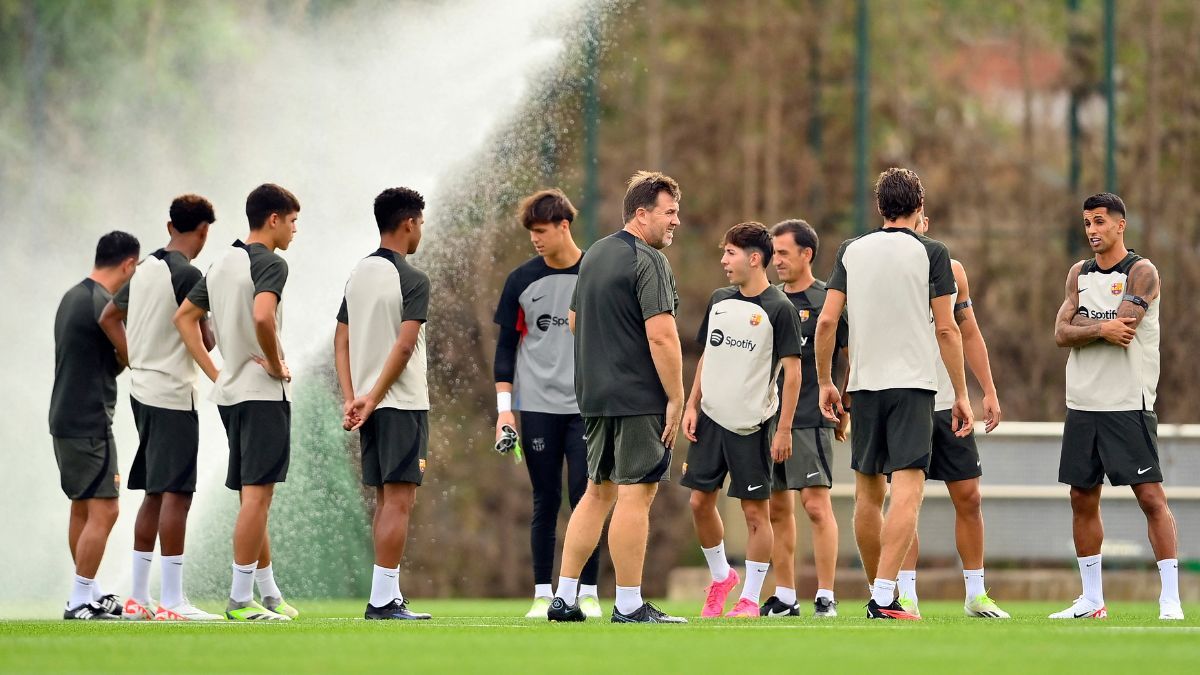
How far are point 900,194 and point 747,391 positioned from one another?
1.35 meters

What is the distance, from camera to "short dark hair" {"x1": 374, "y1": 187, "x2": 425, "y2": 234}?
10.1 meters

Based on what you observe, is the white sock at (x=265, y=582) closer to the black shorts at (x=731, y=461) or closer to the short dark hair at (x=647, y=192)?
the black shorts at (x=731, y=461)

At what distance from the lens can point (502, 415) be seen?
1059cm

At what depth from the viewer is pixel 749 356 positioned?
10273mm

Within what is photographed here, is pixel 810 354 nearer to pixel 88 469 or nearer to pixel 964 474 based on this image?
pixel 964 474

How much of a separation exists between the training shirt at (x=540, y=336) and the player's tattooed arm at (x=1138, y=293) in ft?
9.55

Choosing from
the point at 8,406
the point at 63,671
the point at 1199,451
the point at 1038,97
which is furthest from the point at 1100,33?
the point at 63,671

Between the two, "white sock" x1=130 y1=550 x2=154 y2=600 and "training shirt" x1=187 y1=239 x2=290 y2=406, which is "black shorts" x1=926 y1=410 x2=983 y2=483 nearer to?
"training shirt" x1=187 y1=239 x2=290 y2=406

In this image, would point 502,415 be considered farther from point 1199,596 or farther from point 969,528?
point 1199,596

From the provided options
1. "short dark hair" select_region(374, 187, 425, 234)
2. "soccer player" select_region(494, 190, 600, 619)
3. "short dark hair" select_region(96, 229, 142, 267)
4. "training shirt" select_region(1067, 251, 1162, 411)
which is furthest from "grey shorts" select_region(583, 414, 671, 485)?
"short dark hair" select_region(96, 229, 142, 267)

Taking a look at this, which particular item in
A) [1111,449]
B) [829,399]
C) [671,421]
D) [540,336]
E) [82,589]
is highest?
[540,336]

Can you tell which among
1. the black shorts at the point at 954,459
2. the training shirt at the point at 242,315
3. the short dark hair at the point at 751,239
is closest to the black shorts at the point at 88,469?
the training shirt at the point at 242,315

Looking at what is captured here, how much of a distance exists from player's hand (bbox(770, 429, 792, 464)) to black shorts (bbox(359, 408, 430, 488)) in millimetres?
1784

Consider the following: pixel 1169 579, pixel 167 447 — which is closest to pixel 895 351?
pixel 1169 579
